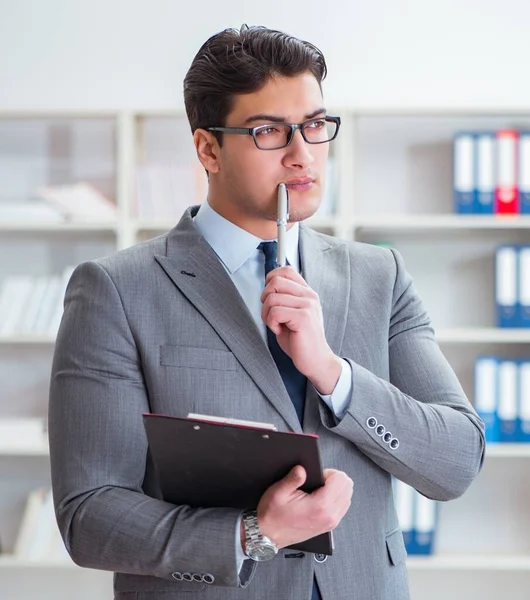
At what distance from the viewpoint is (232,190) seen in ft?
4.56

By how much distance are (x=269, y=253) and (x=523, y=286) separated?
2107mm

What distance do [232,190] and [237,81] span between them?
0.16m

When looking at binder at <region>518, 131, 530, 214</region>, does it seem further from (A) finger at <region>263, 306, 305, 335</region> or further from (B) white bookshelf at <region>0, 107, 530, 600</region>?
(A) finger at <region>263, 306, 305, 335</region>

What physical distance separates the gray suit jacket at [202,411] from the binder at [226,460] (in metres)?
0.03

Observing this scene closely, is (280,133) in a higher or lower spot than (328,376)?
higher

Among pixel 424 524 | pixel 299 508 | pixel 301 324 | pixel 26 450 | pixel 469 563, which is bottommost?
pixel 469 563

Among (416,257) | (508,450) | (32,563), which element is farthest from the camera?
(416,257)

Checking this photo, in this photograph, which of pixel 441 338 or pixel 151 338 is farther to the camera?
pixel 441 338

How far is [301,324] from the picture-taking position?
48.1 inches

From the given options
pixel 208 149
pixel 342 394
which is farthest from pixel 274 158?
pixel 342 394

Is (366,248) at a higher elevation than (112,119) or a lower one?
lower

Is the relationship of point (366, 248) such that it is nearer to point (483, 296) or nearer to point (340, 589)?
point (340, 589)

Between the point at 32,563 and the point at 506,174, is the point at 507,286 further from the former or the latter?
the point at 32,563

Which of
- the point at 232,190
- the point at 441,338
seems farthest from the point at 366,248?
the point at 441,338
